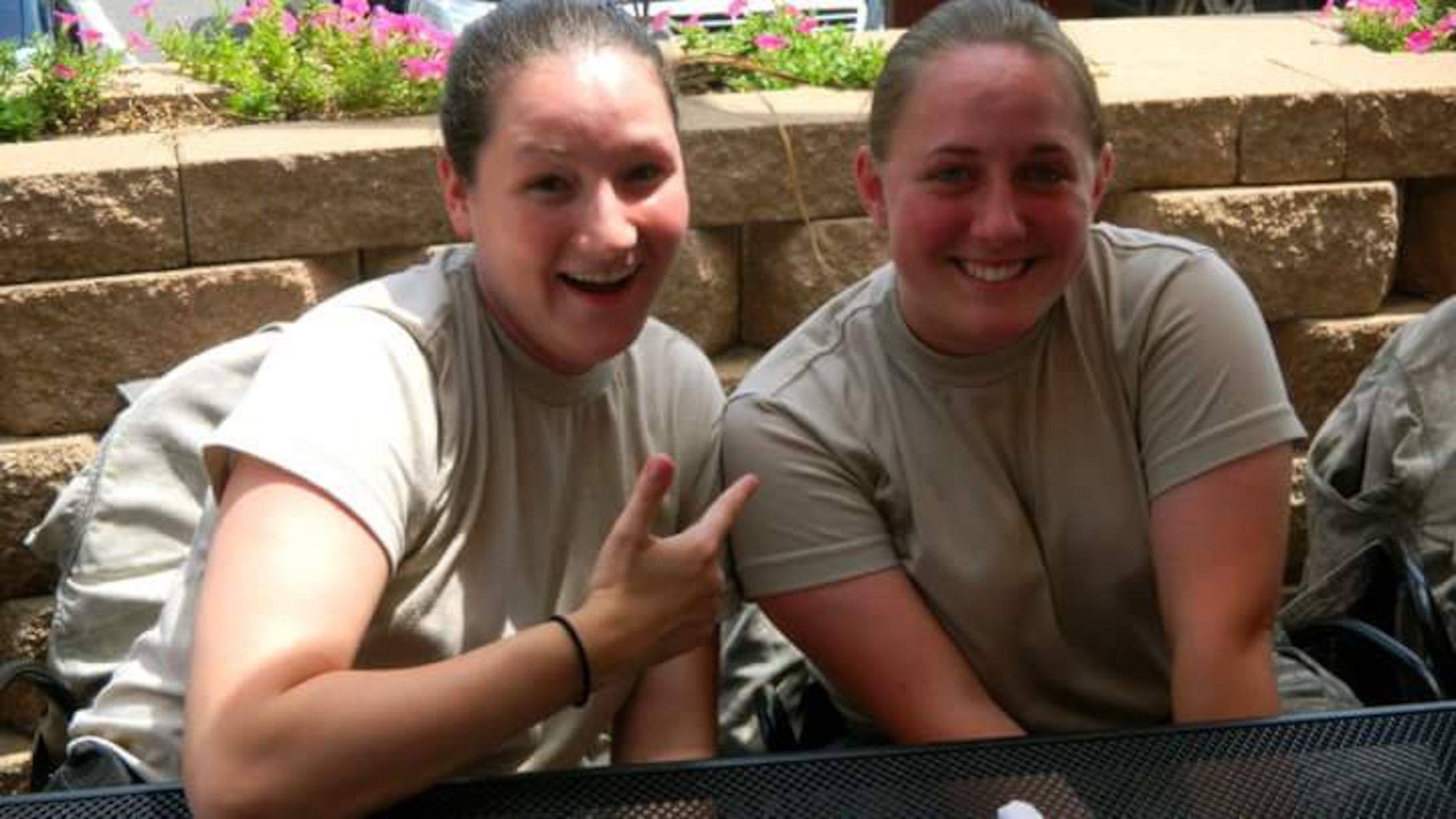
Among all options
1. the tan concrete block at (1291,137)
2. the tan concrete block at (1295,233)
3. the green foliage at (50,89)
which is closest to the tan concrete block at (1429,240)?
the tan concrete block at (1295,233)

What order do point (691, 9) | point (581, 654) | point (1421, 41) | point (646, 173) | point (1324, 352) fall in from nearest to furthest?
point (581, 654), point (646, 173), point (1324, 352), point (1421, 41), point (691, 9)

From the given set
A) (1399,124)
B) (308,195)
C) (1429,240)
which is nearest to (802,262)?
(308,195)

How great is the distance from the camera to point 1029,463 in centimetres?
209

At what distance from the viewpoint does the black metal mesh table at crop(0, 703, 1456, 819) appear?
5.15 ft

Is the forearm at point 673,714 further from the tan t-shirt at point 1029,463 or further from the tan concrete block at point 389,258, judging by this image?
the tan concrete block at point 389,258

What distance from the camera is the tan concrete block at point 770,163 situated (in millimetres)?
3320

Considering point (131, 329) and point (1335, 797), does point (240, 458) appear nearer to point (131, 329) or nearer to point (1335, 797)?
point (1335, 797)

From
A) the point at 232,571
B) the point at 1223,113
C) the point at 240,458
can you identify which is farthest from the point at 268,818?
the point at 1223,113

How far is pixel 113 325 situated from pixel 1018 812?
6.88ft

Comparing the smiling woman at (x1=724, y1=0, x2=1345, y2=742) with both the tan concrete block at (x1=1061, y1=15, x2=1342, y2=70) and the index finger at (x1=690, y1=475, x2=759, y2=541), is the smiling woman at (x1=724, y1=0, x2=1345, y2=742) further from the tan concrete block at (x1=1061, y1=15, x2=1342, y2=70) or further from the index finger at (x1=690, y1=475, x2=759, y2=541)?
the tan concrete block at (x1=1061, y1=15, x2=1342, y2=70)

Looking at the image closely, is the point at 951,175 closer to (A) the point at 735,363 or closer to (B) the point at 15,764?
(A) the point at 735,363

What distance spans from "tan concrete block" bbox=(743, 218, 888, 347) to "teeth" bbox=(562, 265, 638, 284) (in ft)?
5.13

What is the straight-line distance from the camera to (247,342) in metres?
2.14

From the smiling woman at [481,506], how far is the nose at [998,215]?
0.32 metres
